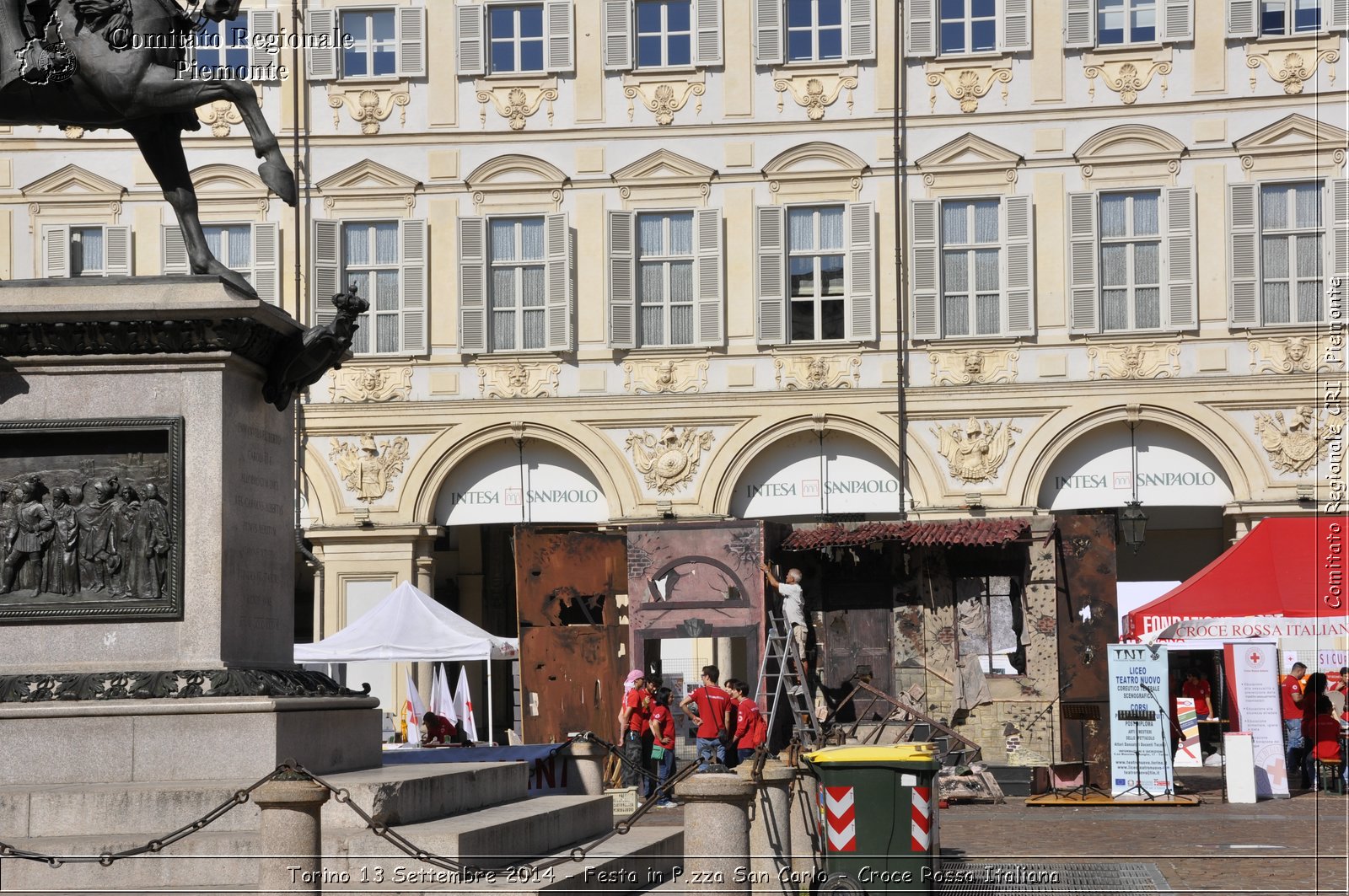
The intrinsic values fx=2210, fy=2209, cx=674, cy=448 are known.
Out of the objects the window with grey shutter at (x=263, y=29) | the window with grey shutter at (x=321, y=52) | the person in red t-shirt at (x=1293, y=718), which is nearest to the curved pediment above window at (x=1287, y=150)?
the person in red t-shirt at (x=1293, y=718)

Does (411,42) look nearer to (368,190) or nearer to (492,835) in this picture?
(368,190)

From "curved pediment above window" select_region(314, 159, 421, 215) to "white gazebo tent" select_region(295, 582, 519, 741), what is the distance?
7708 mm

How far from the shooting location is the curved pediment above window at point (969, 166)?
3034cm

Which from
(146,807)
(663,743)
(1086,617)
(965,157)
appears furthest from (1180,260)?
(146,807)

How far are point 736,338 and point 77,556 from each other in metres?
20.6

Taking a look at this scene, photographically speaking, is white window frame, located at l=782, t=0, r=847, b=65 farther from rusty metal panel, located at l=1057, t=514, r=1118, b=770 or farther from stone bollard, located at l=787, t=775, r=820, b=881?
stone bollard, located at l=787, t=775, r=820, b=881

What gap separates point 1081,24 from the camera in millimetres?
30422

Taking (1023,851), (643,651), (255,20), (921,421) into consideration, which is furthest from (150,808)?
(255,20)

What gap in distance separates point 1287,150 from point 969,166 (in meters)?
4.27

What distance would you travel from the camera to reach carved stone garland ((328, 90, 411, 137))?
3152 centimetres

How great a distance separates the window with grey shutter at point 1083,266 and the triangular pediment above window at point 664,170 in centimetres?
504

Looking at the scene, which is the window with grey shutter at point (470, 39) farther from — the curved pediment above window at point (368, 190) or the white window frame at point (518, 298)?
the white window frame at point (518, 298)

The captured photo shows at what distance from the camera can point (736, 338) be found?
30.7 m

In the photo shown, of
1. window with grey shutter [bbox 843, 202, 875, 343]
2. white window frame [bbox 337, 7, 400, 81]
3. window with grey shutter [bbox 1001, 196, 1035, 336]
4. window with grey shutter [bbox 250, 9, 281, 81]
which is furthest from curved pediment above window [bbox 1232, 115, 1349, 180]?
window with grey shutter [bbox 250, 9, 281, 81]
